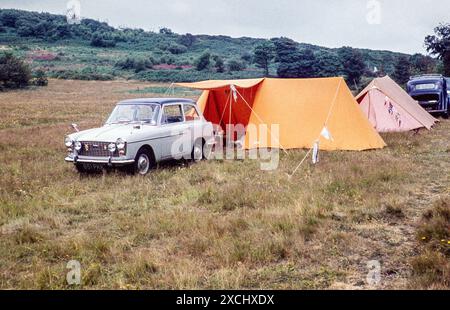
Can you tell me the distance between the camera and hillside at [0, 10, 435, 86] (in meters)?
59.2

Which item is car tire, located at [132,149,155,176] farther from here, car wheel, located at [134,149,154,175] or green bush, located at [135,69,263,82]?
green bush, located at [135,69,263,82]

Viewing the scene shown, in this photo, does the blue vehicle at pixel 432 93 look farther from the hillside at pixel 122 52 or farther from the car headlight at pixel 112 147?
the hillside at pixel 122 52

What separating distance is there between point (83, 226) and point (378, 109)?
11.5m

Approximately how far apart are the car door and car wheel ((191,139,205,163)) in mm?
598

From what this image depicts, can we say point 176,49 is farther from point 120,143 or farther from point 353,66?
point 120,143

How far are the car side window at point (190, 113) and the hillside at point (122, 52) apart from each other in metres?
41.7

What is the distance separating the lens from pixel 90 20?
98938 mm

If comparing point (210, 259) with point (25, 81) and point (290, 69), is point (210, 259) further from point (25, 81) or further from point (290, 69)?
point (290, 69)

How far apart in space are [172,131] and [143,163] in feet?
3.82

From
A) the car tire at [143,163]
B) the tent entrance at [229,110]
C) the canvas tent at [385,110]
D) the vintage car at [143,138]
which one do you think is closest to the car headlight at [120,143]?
the vintage car at [143,138]

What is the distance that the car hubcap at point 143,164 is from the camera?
31.6 feet

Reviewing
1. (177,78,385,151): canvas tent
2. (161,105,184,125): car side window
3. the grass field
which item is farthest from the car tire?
(177,78,385,151): canvas tent

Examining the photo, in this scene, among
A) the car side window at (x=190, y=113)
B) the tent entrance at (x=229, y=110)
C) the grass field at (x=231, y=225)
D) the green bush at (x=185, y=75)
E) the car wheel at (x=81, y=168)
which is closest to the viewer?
the grass field at (x=231, y=225)
